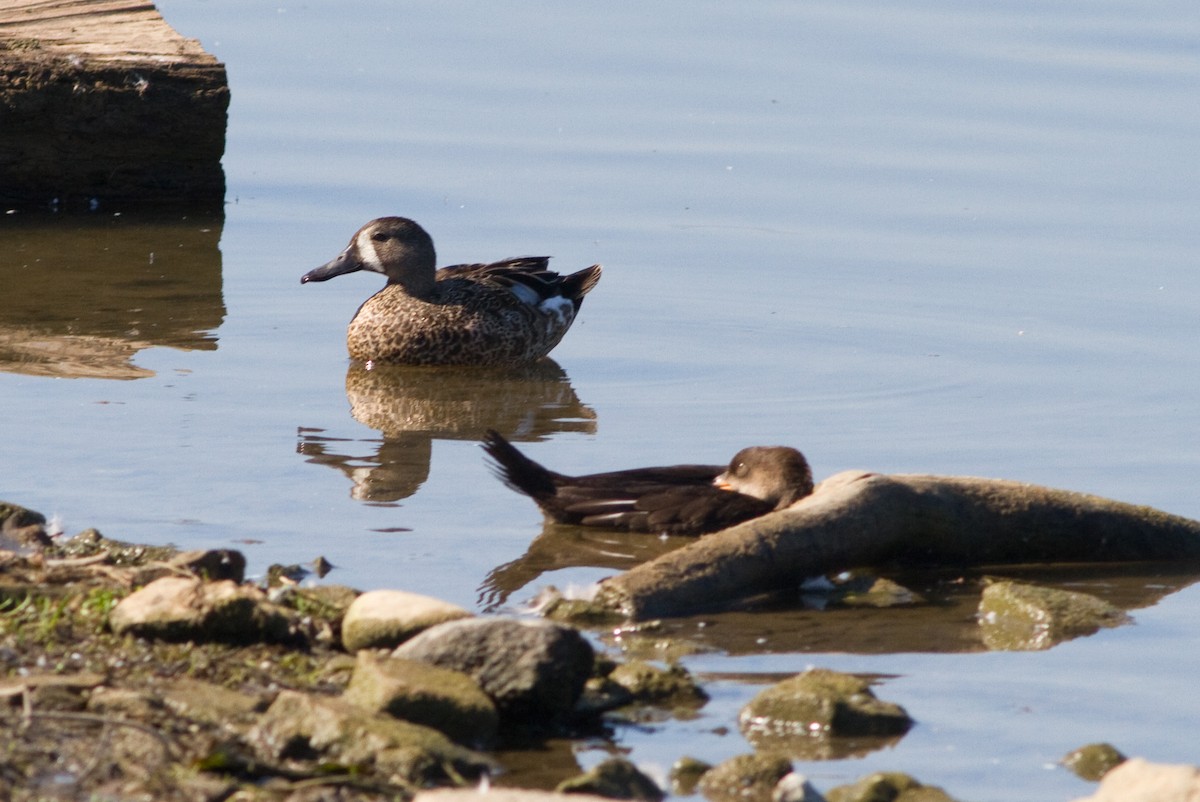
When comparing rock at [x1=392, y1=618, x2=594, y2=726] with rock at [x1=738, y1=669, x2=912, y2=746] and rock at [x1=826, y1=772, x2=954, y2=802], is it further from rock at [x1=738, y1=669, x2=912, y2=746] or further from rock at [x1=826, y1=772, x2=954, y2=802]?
rock at [x1=826, y1=772, x2=954, y2=802]

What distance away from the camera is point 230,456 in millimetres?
7988

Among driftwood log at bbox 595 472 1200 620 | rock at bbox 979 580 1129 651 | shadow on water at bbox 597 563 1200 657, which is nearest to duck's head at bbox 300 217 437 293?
driftwood log at bbox 595 472 1200 620

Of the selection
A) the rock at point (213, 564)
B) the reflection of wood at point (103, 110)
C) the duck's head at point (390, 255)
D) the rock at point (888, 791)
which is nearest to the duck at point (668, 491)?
the rock at point (213, 564)

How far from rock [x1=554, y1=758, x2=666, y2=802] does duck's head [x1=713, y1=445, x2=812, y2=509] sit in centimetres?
255

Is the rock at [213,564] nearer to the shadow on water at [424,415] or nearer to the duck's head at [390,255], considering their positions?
the shadow on water at [424,415]

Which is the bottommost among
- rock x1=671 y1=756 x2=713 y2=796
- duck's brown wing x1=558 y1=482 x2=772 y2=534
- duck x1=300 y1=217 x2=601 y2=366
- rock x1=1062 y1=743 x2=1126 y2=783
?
rock x1=671 y1=756 x2=713 y2=796

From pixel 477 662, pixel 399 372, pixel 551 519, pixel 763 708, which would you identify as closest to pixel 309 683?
pixel 477 662

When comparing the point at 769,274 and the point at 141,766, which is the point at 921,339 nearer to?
Result: the point at 769,274

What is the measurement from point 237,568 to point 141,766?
5.23 feet

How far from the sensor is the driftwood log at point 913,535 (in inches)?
249

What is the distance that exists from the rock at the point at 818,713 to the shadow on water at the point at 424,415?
8.97ft

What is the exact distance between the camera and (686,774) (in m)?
4.77

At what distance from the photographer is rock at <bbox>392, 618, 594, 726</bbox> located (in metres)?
4.98

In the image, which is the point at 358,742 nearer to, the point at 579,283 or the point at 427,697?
the point at 427,697
